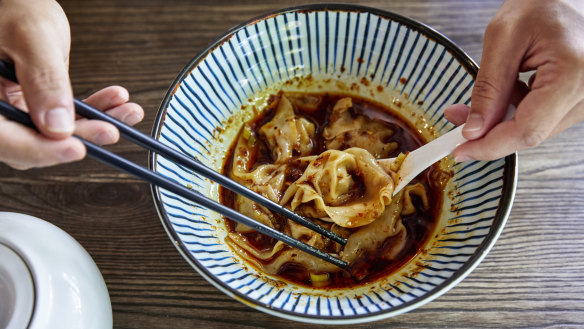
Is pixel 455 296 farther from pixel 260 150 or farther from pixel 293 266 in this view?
pixel 260 150

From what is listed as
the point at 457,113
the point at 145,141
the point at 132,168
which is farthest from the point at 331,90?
the point at 132,168

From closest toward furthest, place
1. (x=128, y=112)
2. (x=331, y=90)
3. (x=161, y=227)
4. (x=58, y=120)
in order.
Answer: (x=58, y=120) → (x=128, y=112) → (x=161, y=227) → (x=331, y=90)

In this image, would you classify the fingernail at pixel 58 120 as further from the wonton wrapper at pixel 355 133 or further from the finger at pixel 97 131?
the wonton wrapper at pixel 355 133

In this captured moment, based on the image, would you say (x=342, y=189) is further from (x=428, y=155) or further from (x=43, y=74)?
(x=43, y=74)

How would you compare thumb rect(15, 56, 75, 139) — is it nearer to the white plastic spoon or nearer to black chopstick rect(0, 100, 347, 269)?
black chopstick rect(0, 100, 347, 269)

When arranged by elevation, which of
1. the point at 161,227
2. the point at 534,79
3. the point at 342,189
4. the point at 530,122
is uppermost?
the point at 534,79

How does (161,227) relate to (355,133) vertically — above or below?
below

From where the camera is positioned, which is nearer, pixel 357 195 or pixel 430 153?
pixel 430 153
